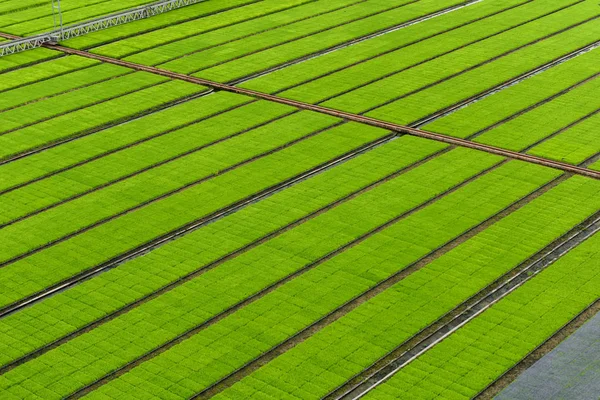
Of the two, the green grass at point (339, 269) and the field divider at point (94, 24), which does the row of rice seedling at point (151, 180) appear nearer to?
the green grass at point (339, 269)

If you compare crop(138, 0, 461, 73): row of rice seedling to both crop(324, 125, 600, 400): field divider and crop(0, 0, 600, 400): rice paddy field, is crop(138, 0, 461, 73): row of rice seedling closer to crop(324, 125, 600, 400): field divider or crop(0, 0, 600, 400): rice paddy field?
crop(0, 0, 600, 400): rice paddy field

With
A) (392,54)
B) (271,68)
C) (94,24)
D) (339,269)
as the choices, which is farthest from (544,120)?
(94,24)

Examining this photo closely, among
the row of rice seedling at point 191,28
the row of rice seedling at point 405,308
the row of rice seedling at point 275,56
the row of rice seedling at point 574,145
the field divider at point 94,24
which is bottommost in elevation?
the row of rice seedling at point 405,308

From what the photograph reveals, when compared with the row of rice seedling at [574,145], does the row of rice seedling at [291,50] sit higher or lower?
higher

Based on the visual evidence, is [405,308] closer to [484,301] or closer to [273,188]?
[484,301]

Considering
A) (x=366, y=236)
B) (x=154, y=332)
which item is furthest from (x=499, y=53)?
(x=154, y=332)

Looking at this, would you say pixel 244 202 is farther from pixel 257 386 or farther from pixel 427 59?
pixel 427 59

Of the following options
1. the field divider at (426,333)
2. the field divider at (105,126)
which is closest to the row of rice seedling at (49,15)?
the field divider at (105,126)
